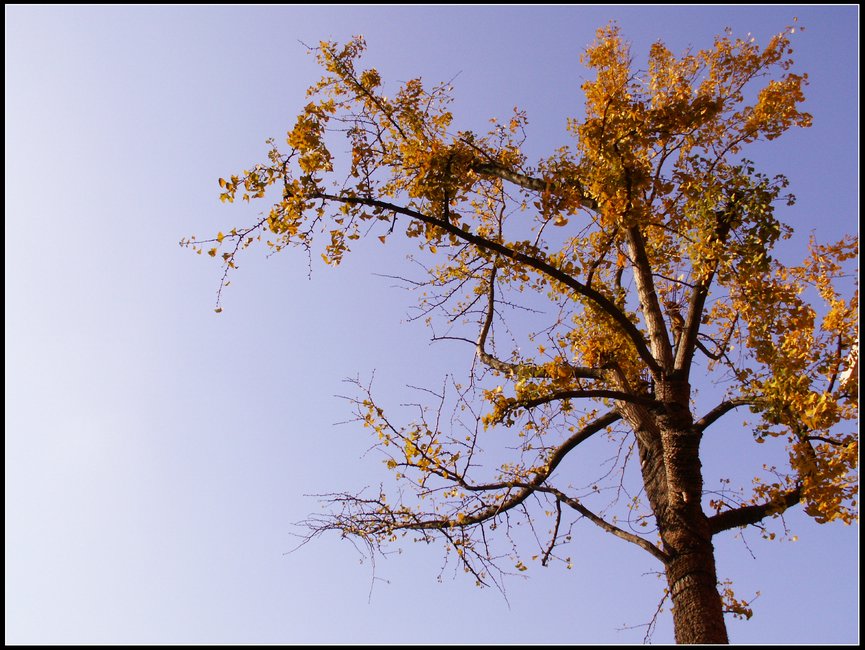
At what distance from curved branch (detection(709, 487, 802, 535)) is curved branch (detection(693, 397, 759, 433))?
71 centimetres

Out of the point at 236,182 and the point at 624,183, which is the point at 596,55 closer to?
the point at 624,183

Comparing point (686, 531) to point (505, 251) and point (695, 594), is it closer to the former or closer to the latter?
point (695, 594)

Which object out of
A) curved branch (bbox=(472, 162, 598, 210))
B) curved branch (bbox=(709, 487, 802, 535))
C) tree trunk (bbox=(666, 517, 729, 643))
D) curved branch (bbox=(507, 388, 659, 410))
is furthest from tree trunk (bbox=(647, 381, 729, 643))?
curved branch (bbox=(472, 162, 598, 210))

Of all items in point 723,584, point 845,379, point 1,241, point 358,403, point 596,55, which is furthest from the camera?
point 596,55

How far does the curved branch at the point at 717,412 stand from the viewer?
5.12 m

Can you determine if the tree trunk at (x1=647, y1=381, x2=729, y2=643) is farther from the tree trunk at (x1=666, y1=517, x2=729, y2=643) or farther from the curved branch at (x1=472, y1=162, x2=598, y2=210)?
the curved branch at (x1=472, y1=162, x2=598, y2=210)

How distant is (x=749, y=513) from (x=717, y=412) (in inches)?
33.4

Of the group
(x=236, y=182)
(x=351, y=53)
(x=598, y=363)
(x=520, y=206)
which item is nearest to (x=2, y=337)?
(x=236, y=182)

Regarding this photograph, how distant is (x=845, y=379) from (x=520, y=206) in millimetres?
3125

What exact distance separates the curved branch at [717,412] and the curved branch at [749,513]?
0.71 m

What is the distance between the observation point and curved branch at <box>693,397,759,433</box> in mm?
5118

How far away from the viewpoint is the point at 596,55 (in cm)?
695

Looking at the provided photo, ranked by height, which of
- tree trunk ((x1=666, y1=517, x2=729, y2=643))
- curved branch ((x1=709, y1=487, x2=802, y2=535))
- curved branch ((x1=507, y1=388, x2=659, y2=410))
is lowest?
tree trunk ((x1=666, y1=517, x2=729, y2=643))

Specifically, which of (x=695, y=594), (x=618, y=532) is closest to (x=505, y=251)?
(x=618, y=532)
